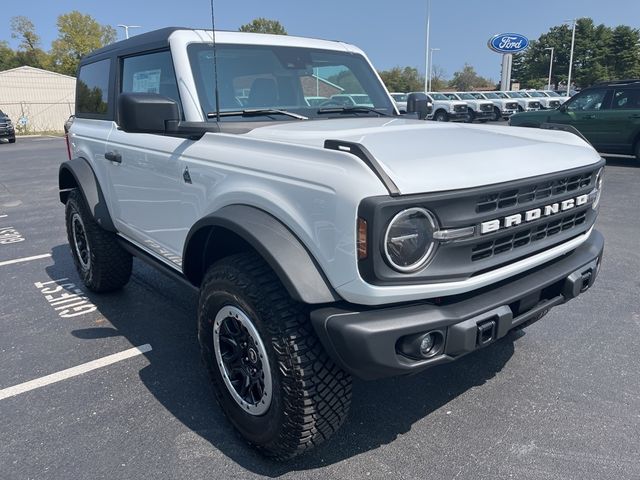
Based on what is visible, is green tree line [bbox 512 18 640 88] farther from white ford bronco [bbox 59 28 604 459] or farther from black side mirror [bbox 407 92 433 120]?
white ford bronco [bbox 59 28 604 459]

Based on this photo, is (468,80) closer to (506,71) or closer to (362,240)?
(506,71)

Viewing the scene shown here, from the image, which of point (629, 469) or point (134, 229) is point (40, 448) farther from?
point (629, 469)

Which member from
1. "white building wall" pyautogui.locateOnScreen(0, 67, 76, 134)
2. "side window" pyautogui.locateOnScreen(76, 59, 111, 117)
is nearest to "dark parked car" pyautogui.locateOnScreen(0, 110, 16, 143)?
"white building wall" pyautogui.locateOnScreen(0, 67, 76, 134)

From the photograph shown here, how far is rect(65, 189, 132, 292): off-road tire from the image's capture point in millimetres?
4191

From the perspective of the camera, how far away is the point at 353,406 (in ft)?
9.31

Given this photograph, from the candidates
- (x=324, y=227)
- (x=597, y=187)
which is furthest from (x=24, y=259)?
(x=597, y=187)

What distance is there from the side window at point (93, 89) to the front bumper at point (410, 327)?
3.04 meters

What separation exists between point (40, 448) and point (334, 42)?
331 centimetres

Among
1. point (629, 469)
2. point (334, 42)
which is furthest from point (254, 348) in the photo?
point (334, 42)

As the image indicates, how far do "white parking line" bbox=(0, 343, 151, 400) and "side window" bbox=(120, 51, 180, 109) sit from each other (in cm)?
170

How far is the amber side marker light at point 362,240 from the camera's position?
72.4 inches

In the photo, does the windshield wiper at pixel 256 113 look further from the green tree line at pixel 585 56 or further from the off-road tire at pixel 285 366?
the green tree line at pixel 585 56

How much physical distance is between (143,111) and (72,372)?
5.78 feet

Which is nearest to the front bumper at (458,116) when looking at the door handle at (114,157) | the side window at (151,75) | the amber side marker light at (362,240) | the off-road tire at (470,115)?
the off-road tire at (470,115)
